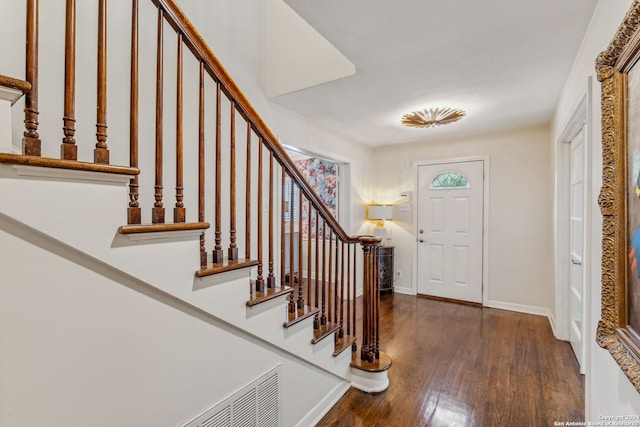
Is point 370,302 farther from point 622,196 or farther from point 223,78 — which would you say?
point 223,78

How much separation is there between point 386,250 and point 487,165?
177cm

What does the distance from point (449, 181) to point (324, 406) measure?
11.1 ft

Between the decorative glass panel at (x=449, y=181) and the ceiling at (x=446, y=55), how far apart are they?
0.93 meters

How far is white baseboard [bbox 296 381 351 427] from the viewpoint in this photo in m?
1.77

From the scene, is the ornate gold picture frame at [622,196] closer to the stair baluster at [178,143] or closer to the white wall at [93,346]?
the stair baluster at [178,143]

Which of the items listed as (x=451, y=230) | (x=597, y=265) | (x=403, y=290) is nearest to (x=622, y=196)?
(x=597, y=265)

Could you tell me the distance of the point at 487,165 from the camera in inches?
156

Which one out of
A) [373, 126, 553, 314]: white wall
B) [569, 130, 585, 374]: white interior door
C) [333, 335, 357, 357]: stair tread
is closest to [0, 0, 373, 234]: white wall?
[333, 335, 357, 357]: stair tread

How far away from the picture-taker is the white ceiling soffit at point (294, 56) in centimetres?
249

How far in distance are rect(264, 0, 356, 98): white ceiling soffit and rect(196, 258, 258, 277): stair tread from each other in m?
1.73

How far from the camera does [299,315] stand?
1700mm

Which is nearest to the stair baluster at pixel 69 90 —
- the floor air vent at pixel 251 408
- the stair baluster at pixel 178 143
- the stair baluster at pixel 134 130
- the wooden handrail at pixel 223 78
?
the stair baluster at pixel 178 143

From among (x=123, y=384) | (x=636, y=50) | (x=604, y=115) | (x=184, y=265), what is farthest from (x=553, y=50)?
(x=123, y=384)

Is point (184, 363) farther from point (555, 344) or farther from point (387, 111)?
point (555, 344)
